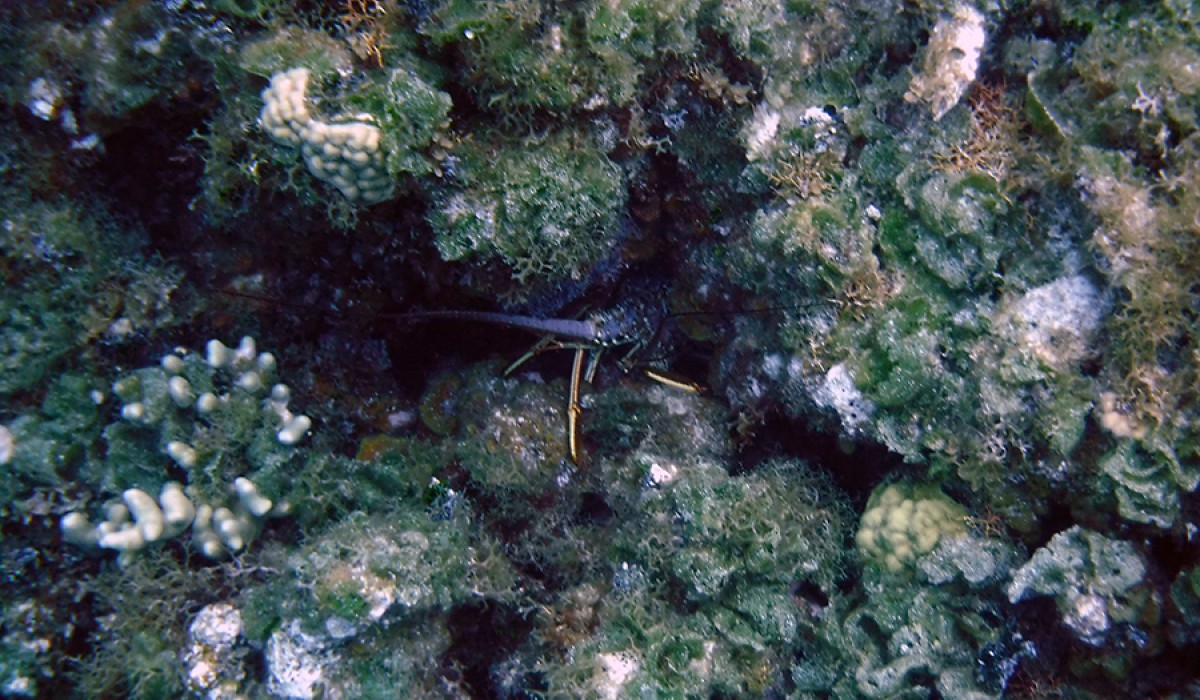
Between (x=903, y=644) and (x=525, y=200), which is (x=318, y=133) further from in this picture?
(x=903, y=644)

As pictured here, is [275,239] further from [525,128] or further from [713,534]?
[713,534]

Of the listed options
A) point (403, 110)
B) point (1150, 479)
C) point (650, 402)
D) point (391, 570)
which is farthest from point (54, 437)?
point (1150, 479)

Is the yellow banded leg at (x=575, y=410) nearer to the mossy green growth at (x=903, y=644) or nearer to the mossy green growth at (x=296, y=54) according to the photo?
the mossy green growth at (x=903, y=644)

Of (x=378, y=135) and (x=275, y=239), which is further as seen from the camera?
(x=275, y=239)

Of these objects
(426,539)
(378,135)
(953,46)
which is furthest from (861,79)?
(426,539)

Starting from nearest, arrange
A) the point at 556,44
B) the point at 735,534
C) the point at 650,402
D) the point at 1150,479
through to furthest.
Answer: the point at 1150,479, the point at 556,44, the point at 735,534, the point at 650,402

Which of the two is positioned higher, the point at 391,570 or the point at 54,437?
the point at 391,570

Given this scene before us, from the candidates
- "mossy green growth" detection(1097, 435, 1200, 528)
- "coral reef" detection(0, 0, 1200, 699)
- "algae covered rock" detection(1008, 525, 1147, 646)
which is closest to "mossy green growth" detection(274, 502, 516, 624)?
"coral reef" detection(0, 0, 1200, 699)
